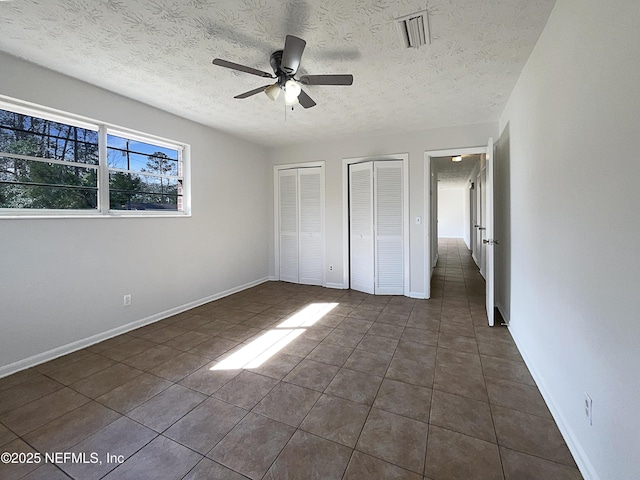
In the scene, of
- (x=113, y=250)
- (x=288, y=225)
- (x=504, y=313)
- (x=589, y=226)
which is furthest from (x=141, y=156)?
(x=504, y=313)

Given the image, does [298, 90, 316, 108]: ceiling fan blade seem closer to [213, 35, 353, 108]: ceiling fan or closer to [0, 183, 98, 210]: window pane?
[213, 35, 353, 108]: ceiling fan

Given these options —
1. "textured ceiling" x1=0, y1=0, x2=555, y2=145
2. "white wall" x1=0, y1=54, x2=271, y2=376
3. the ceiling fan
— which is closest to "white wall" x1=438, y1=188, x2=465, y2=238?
"textured ceiling" x1=0, y1=0, x2=555, y2=145

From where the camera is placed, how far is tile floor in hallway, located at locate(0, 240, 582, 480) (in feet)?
4.57

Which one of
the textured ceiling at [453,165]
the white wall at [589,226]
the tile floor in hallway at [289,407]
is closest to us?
the white wall at [589,226]

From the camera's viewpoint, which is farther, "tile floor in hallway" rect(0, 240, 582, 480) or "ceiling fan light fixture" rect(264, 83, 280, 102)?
"ceiling fan light fixture" rect(264, 83, 280, 102)

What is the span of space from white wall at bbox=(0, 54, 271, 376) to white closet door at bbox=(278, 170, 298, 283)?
695mm

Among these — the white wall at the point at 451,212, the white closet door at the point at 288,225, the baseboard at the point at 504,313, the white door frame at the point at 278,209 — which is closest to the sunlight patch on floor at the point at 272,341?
the white door frame at the point at 278,209

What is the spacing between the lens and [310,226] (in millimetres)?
4992

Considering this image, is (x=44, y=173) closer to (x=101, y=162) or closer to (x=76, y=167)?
(x=76, y=167)

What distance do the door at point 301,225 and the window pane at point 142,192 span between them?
1934 millimetres

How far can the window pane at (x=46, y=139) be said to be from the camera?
7.53 feet

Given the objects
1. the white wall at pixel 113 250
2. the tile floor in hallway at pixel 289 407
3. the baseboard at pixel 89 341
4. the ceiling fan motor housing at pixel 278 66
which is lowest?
the tile floor in hallway at pixel 289 407

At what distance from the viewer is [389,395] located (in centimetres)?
194

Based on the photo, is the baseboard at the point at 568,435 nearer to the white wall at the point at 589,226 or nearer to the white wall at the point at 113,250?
the white wall at the point at 589,226
